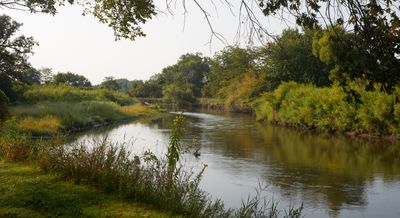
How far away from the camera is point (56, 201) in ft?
23.5

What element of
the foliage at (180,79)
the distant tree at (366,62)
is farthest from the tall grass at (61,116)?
the foliage at (180,79)

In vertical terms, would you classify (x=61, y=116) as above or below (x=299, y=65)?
below

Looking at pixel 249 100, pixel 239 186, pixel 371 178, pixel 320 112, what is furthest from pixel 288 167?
pixel 249 100

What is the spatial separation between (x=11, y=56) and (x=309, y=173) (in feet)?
73.9

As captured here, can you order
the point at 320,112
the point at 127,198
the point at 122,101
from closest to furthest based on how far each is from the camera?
the point at 127,198, the point at 320,112, the point at 122,101

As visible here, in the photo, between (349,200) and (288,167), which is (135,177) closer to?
(349,200)

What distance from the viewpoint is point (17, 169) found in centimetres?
955

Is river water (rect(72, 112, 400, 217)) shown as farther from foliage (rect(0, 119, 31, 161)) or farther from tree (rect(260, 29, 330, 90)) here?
tree (rect(260, 29, 330, 90))

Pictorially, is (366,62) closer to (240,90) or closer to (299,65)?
(299,65)

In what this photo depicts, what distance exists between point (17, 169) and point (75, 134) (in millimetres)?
19430

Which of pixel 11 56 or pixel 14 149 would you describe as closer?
pixel 14 149

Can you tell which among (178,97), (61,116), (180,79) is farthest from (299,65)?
(180,79)

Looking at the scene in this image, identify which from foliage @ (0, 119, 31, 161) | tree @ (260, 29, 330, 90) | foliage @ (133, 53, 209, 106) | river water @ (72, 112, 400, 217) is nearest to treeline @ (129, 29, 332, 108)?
tree @ (260, 29, 330, 90)

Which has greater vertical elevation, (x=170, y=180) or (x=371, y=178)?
(x=170, y=180)
